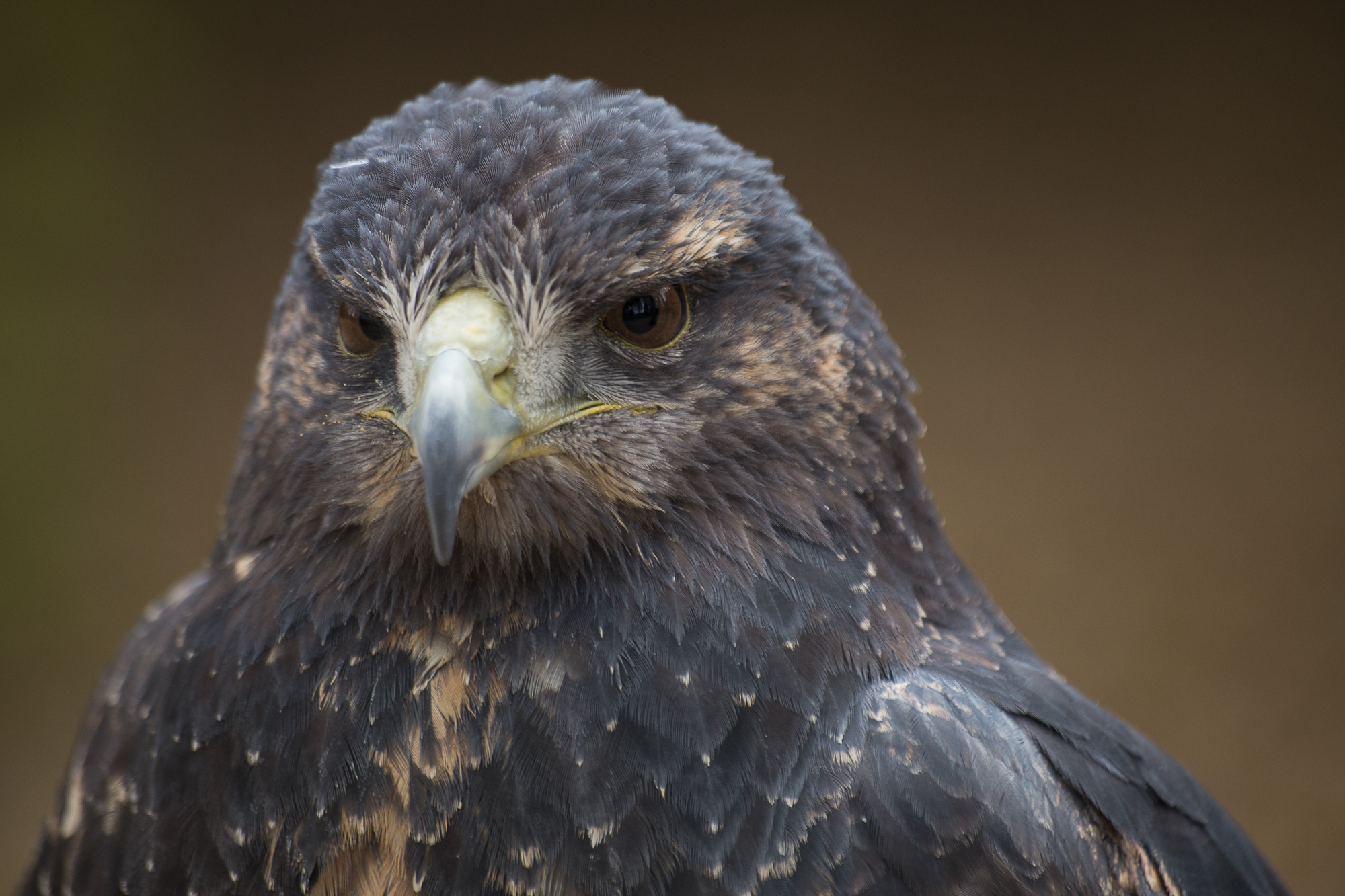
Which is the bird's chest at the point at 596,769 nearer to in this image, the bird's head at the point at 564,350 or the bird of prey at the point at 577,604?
the bird of prey at the point at 577,604

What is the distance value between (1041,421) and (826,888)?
12.0 feet

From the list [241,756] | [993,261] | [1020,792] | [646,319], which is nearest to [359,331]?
[646,319]

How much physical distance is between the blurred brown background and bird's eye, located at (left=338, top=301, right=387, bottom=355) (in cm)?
317

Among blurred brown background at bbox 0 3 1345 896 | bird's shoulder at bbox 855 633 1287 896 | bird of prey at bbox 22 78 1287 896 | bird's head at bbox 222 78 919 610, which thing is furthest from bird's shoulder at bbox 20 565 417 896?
blurred brown background at bbox 0 3 1345 896

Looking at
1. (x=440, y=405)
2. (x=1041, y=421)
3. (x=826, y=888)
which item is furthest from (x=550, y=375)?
(x=1041, y=421)

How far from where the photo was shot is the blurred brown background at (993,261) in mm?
4590

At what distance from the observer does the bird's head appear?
1675 mm

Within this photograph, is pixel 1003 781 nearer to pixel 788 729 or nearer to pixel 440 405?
pixel 788 729

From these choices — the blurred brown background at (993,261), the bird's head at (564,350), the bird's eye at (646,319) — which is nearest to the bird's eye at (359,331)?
the bird's head at (564,350)

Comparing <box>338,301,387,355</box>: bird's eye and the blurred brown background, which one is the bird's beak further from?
the blurred brown background

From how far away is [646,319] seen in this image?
5.75 ft

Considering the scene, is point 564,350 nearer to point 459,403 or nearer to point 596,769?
point 459,403

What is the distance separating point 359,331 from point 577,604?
1.69 feet

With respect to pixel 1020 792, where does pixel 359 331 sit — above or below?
above
